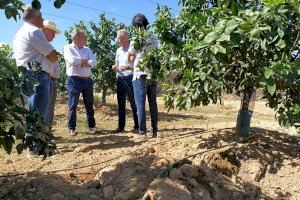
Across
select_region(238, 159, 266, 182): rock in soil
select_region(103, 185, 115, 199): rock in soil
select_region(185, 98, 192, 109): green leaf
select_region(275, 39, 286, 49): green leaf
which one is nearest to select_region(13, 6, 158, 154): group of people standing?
select_region(103, 185, 115, 199): rock in soil

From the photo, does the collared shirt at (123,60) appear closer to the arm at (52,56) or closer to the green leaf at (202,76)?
the arm at (52,56)

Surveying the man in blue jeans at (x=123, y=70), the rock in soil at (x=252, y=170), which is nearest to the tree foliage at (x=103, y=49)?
the man in blue jeans at (x=123, y=70)

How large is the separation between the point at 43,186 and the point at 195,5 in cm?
228

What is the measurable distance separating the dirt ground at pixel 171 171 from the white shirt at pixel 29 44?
1.06m

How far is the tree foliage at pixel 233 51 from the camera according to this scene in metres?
2.26

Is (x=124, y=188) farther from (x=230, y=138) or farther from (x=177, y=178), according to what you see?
(x=230, y=138)

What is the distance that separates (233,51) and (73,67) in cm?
320

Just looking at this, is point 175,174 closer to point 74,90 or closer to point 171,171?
point 171,171

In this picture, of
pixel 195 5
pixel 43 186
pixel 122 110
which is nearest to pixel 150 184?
pixel 43 186

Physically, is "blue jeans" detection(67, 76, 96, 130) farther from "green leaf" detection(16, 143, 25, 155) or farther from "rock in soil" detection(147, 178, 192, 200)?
"green leaf" detection(16, 143, 25, 155)

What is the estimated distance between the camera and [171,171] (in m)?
3.34

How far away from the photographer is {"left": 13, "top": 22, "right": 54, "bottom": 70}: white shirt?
4582mm

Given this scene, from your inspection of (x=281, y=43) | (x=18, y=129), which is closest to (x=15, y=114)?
(x=18, y=129)

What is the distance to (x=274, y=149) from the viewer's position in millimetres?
4406
